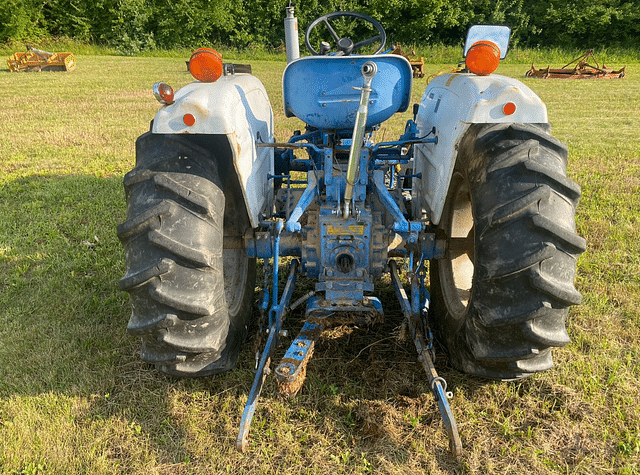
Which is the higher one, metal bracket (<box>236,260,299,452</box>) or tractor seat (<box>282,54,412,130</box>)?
tractor seat (<box>282,54,412,130</box>)

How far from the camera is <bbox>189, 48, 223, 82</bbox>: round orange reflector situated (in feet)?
8.04

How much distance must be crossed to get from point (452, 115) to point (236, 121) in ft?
3.56

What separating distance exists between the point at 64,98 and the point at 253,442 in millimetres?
12060

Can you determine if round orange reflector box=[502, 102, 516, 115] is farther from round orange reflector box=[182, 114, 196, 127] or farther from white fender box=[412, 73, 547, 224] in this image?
round orange reflector box=[182, 114, 196, 127]

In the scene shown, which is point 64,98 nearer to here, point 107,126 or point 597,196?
point 107,126

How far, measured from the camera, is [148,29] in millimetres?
27531

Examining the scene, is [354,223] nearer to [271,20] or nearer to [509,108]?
[509,108]

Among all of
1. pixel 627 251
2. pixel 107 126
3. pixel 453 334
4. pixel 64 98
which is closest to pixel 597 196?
pixel 627 251

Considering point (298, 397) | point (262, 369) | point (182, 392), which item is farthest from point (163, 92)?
point (298, 397)

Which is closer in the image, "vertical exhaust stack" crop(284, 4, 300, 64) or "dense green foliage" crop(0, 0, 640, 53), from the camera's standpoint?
"vertical exhaust stack" crop(284, 4, 300, 64)

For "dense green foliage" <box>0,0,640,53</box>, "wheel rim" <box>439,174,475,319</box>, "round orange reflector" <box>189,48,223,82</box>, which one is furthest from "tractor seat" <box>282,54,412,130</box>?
"dense green foliage" <box>0,0,640,53</box>

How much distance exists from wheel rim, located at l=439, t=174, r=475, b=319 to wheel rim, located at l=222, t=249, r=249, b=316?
1.20 meters

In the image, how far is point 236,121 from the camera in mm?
2434

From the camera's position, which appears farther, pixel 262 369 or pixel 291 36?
pixel 291 36
